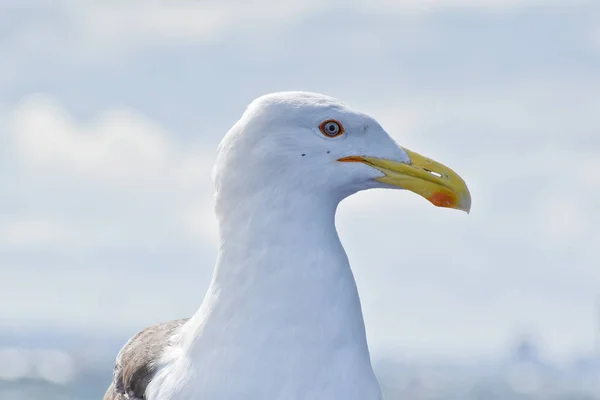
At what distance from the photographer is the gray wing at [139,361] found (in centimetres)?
738

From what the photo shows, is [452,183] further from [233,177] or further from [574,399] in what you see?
[574,399]

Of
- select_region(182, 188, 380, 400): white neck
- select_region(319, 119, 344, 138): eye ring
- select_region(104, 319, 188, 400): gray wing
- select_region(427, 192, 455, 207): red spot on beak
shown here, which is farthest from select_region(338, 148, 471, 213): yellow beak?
select_region(104, 319, 188, 400): gray wing

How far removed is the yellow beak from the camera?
23.5 feet

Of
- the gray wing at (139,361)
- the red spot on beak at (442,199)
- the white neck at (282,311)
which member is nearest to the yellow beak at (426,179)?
the red spot on beak at (442,199)

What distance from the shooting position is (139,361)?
7477 millimetres

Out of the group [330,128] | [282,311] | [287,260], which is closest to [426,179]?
[330,128]

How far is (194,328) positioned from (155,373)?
0.36 m

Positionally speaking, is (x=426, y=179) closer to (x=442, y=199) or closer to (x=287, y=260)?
(x=442, y=199)

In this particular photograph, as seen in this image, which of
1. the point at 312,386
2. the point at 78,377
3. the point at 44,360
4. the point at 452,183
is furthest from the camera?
the point at 44,360

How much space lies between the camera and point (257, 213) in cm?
698

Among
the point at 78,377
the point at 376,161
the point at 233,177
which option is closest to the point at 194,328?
the point at 233,177

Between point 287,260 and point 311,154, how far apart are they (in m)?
0.56

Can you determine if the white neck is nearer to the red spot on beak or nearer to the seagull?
the seagull

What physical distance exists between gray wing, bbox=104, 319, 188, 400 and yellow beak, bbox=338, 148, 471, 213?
58.9 inches
